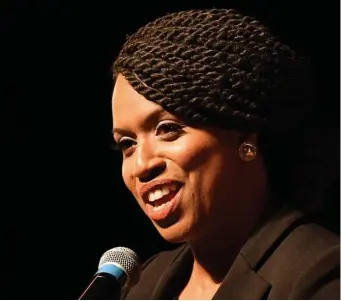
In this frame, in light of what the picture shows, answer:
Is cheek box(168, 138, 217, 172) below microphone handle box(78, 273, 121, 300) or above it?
above

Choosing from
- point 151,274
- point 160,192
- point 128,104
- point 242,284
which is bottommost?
point 151,274

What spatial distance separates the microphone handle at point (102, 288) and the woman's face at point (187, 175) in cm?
14

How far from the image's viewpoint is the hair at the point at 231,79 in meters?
1.04

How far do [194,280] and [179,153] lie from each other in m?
0.26

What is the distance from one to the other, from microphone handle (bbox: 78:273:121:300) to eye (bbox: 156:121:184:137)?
0.24 meters

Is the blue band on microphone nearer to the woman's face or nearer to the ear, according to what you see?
the woman's face

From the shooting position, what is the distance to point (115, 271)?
0.97 metres

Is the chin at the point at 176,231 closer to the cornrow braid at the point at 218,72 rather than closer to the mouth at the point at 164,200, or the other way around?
the mouth at the point at 164,200

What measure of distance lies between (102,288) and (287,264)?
0.90 feet

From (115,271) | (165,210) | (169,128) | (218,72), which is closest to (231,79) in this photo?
(218,72)

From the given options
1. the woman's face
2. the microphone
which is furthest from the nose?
the microphone

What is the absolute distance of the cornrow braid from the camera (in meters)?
1.04

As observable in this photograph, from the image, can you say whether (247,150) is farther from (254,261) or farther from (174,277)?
(174,277)

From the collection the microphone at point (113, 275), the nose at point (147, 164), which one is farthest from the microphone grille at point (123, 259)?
the nose at point (147, 164)
